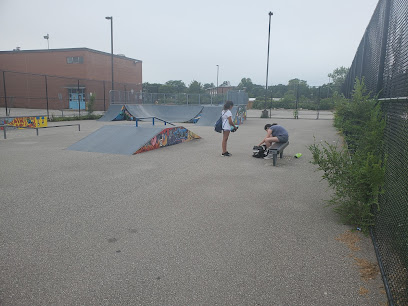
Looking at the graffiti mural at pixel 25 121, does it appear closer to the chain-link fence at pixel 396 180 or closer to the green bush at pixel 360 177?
the green bush at pixel 360 177

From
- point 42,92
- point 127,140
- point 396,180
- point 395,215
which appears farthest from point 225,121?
point 42,92

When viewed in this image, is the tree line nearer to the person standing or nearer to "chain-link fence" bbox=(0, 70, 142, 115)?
"chain-link fence" bbox=(0, 70, 142, 115)

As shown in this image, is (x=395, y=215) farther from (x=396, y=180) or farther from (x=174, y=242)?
(x=174, y=242)

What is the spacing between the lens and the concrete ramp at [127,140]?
372 inches

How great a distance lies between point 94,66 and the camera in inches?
1657

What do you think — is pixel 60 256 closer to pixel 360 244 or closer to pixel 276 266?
pixel 276 266

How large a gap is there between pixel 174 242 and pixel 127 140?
22.5ft

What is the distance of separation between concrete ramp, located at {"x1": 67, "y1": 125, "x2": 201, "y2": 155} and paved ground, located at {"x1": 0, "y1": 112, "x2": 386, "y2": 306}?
106 inches

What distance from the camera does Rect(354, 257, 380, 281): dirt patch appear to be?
2887 millimetres

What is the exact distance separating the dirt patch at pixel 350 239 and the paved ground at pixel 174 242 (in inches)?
2.4

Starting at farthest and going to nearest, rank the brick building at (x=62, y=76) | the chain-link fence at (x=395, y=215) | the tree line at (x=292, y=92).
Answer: the brick building at (x=62, y=76) → the tree line at (x=292, y=92) → the chain-link fence at (x=395, y=215)

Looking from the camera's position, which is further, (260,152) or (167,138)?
(167,138)

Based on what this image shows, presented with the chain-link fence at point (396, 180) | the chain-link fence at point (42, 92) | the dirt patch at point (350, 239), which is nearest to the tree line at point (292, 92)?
the chain-link fence at point (42, 92)

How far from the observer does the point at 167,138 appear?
416 inches
